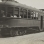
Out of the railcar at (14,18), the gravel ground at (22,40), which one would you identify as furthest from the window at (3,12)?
the gravel ground at (22,40)

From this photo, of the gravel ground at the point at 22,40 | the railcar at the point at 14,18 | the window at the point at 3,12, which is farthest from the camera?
the window at the point at 3,12

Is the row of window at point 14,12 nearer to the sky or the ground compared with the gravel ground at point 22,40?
nearer to the sky

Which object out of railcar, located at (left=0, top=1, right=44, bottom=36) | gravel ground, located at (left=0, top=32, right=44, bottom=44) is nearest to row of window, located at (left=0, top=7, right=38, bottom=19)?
railcar, located at (left=0, top=1, right=44, bottom=36)

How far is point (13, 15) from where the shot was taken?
12570 mm

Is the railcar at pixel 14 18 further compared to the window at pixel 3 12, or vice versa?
the window at pixel 3 12

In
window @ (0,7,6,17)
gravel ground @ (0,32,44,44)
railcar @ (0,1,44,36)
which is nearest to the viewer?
gravel ground @ (0,32,44,44)

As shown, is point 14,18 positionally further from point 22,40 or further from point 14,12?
point 22,40

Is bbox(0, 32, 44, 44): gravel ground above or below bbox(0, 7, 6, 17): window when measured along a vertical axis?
below

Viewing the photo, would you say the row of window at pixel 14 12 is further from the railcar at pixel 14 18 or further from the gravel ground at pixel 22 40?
the gravel ground at pixel 22 40

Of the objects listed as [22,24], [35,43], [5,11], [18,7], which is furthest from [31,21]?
[35,43]

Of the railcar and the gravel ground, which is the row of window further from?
the gravel ground

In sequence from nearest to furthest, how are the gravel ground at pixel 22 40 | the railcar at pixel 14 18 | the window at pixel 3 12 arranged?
the gravel ground at pixel 22 40
the railcar at pixel 14 18
the window at pixel 3 12

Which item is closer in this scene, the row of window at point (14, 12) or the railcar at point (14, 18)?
the railcar at point (14, 18)

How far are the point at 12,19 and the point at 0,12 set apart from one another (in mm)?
1243
